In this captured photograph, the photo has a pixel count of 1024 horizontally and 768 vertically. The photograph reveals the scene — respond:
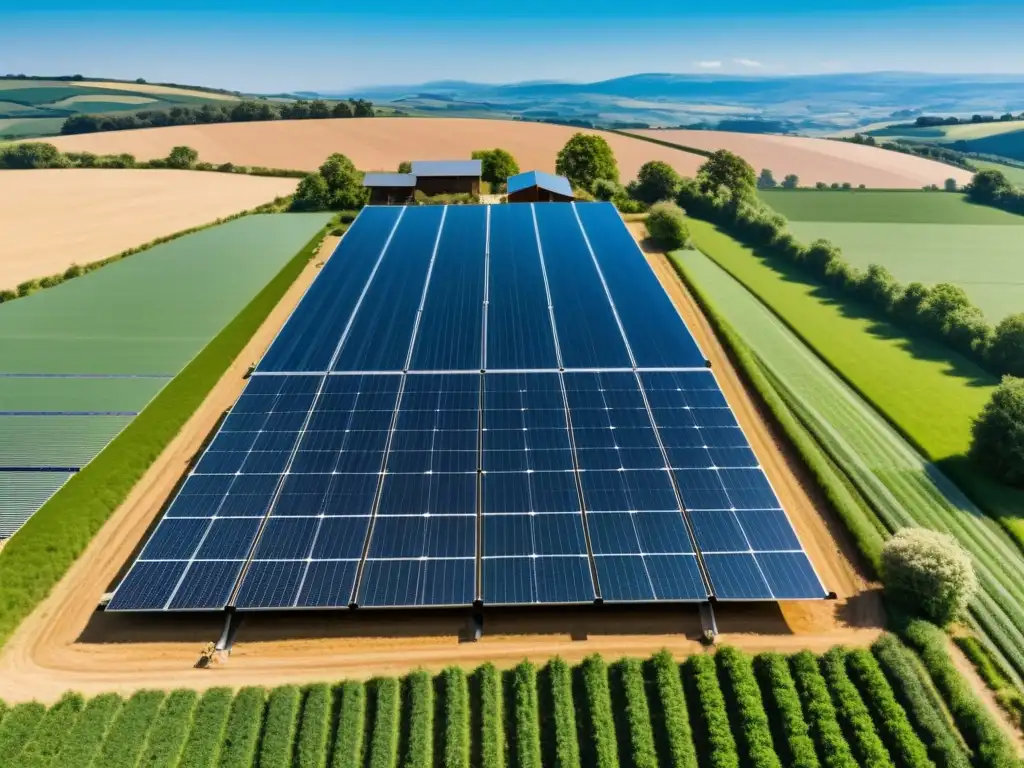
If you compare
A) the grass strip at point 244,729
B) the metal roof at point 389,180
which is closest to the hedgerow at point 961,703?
the grass strip at point 244,729

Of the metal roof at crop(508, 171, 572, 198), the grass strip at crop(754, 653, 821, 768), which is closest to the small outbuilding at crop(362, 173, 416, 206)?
the metal roof at crop(508, 171, 572, 198)

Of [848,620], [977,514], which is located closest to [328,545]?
[848,620]

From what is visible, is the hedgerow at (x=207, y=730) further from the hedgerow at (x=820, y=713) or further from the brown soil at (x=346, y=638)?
the hedgerow at (x=820, y=713)

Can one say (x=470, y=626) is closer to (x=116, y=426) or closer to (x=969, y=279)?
(x=116, y=426)

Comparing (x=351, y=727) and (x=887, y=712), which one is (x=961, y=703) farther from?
(x=351, y=727)

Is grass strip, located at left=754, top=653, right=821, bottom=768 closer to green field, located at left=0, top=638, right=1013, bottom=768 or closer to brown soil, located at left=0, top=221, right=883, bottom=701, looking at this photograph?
green field, located at left=0, top=638, right=1013, bottom=768

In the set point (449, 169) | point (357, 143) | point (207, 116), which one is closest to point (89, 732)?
point (449, 169)
